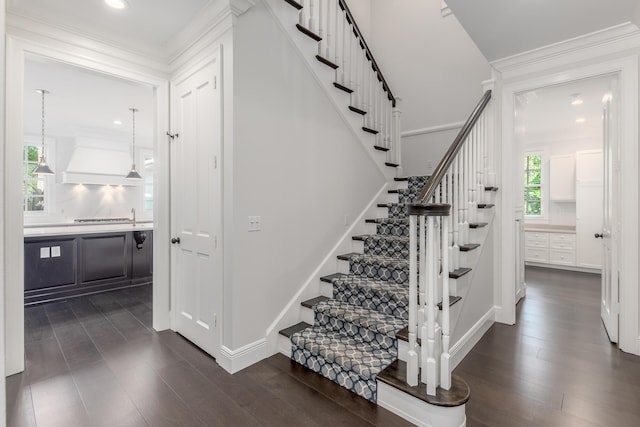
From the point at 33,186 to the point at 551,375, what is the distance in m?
8.75

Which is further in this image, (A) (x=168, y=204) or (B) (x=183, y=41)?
(A) (x=168, y=204)

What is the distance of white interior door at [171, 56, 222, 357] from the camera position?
101 inches

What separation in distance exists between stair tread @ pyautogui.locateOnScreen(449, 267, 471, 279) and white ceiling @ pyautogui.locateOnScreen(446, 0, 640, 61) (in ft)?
6.75

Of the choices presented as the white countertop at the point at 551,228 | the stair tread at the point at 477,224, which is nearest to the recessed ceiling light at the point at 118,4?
the stair tread at the point at 477,224

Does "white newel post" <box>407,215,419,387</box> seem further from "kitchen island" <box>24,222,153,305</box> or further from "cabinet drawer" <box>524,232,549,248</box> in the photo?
"cabinet drawer" <box>524,232,549,248</box>

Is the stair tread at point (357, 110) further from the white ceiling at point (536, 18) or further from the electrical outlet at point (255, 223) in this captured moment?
the electrical outlet at point (255, 223)

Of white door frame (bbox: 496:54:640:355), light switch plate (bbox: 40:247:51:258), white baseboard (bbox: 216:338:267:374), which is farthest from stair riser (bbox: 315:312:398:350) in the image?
light switch plate (bbox: 40:247:51:258)

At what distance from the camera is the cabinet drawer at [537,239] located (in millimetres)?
6141

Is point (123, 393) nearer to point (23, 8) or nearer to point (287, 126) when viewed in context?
point (287, 126)

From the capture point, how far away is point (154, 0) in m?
2.32

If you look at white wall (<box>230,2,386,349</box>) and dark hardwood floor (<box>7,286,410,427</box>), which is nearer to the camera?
dark hardwood floor (<box>7,286,410,427</box>)

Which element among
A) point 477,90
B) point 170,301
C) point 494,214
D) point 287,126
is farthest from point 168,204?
point 477,90

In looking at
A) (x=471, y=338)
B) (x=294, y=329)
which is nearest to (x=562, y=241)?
(x=471, y=338)

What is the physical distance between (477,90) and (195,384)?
4559 millimetres
